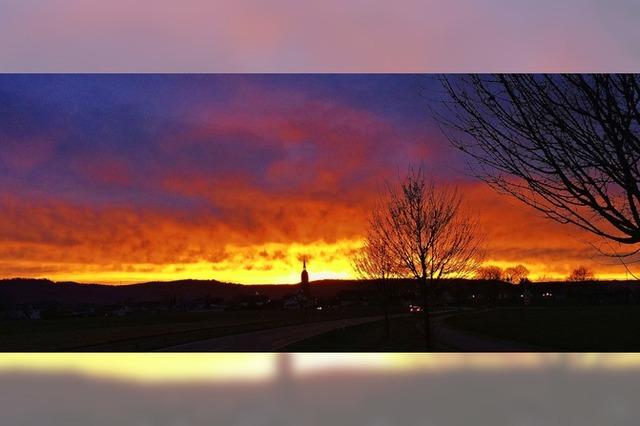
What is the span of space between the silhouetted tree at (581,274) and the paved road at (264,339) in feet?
10.8

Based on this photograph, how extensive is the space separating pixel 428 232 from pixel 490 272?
109cm

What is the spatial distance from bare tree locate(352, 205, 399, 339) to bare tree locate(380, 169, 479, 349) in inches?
2.6

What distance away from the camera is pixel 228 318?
1096 centimetres

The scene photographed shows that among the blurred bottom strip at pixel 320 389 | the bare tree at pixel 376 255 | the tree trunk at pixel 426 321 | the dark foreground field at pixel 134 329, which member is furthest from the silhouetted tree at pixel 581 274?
the dark foreground field at pixel 134 329

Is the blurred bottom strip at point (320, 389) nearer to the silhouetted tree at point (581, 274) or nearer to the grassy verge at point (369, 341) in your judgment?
the grassy verge at point (369, 341)

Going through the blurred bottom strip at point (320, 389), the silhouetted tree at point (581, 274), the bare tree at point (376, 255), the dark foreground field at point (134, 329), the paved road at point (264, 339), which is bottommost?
the blurred bottom strip at point (320, 389)

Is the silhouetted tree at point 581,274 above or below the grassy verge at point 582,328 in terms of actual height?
above

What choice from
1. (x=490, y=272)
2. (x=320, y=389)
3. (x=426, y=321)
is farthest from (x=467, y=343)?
(x=320, y=389)

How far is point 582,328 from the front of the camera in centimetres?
1018

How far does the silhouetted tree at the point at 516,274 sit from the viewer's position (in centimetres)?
1032

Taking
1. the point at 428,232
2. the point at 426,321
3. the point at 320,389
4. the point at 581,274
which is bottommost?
the point at 320,389

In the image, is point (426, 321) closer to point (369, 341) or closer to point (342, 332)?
point (369, 341)

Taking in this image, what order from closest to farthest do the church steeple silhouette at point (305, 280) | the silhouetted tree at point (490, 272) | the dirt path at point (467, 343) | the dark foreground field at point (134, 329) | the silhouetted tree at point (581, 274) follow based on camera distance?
the silhouetted tree at point (581, 274)
the dirt path at point (467, 343)
the dark foreground field at point (134, 329)
the silhouetted tree at point (490, 272)
the church steeple silhouette at point (305, 280)
